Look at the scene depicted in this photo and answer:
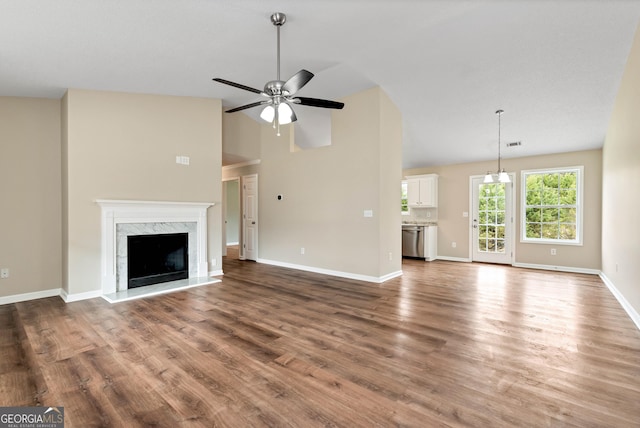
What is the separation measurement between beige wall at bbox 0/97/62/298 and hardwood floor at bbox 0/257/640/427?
1.68 feet

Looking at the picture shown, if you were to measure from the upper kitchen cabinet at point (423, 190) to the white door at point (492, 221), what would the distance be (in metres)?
0.87

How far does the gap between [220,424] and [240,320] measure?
5.30 ft

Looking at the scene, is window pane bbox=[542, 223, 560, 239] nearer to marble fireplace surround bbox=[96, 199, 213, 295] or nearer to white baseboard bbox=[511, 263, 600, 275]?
white baseboard bbox=[511, 263, 600, 275]

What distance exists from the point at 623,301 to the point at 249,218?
21.6 feet

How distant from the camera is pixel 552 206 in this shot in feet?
20.6

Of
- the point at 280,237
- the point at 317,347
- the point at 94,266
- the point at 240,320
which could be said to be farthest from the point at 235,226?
the point at 317,347

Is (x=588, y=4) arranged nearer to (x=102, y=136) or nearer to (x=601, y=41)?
(x=601, y=41)

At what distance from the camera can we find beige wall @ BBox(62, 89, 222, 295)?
13.4ft

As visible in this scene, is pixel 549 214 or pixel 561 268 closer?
pixel 561 268

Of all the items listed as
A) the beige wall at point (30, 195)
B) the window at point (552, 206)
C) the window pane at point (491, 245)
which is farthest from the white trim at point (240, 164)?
the window at point (552, 206)

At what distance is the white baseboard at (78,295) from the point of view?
4.03m

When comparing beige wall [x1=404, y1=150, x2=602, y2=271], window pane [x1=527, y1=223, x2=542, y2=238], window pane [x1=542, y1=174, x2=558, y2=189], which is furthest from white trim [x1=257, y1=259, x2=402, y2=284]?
window pane [x1=542, y1=174, x2=558, y2=189]

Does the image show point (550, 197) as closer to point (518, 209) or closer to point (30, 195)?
point (518, 209)

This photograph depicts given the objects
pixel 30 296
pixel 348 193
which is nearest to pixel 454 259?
pixel 348 193
